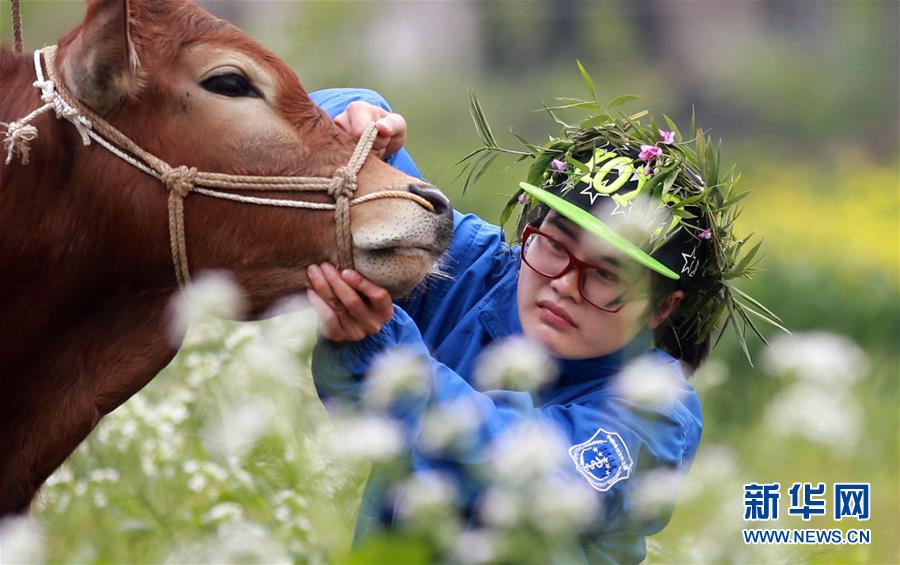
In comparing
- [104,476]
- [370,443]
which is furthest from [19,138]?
[104,476]

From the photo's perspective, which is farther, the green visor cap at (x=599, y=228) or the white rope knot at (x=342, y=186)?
the green visor cap at (x=599, y=228)

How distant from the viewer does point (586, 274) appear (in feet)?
11.7

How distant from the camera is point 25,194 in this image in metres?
3.32

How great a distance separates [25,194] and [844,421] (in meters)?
1.88

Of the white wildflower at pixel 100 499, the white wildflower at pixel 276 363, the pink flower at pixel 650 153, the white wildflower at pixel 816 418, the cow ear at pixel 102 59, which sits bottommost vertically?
the white wildflower at pixel 100 499

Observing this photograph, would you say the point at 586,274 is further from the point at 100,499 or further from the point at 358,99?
the point at 100,499

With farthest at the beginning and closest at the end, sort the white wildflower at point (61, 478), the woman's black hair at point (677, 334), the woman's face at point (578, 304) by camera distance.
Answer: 1. the white wildflower at point (61, 478)
2. the woman's black hair at point (677, 334)
3. the woman's face at point (578, 304)

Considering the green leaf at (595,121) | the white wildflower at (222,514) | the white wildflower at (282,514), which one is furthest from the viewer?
the white wildflower at (222,514)

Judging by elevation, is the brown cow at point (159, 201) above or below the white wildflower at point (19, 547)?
above

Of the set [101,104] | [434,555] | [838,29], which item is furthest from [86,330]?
[838,29]

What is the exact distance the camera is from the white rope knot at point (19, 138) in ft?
10.6

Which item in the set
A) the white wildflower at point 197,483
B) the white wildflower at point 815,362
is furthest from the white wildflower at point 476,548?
the white wildflower at point 197,483

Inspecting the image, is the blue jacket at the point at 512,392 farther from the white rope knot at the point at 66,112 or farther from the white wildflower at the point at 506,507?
the white rope knot at the point at 66,112

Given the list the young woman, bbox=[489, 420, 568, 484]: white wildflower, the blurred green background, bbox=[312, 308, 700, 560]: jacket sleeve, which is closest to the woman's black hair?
the young woman
